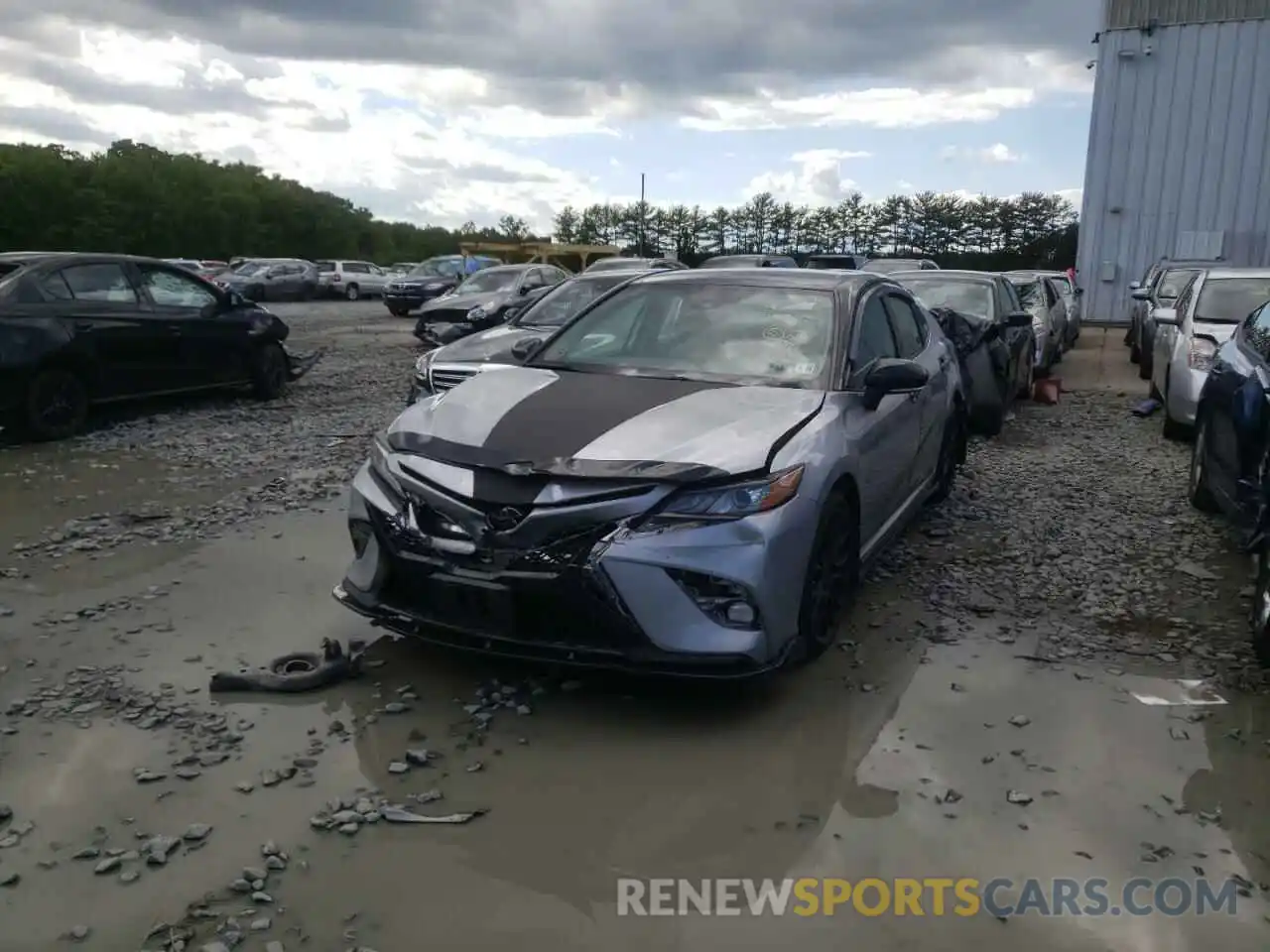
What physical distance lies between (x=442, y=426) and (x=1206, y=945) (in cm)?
301

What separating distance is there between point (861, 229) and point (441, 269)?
3666 cm

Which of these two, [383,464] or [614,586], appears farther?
[383,464]

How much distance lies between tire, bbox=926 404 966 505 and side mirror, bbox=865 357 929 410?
1920 millimetres

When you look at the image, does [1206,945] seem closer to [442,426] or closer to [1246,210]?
[442,426]

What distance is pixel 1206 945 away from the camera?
269cm

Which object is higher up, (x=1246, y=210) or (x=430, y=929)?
(x=1246, y=210)

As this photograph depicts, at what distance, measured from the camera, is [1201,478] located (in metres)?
6.66

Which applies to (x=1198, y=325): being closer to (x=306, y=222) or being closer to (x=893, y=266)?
(x=893, y=266)

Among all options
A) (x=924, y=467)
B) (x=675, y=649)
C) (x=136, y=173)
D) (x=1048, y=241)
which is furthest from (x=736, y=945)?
(x=136, y=173)

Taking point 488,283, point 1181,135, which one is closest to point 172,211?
point 488,283

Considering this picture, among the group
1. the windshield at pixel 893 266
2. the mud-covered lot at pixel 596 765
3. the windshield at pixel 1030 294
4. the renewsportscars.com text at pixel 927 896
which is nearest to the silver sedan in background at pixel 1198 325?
the mud-covered lot at pixel 596 765

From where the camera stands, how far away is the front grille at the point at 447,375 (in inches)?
309

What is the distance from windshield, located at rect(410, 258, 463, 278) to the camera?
94.1ft

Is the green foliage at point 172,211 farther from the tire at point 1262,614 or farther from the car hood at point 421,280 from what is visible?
the tire at point 1262,614
